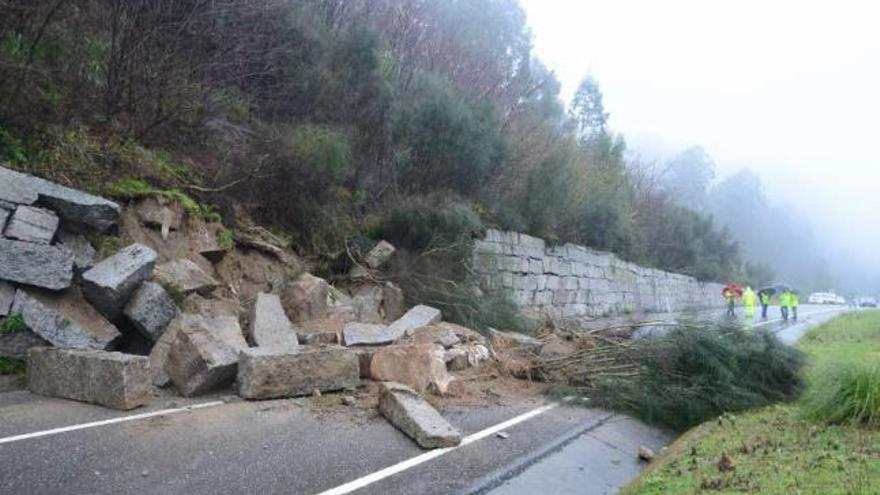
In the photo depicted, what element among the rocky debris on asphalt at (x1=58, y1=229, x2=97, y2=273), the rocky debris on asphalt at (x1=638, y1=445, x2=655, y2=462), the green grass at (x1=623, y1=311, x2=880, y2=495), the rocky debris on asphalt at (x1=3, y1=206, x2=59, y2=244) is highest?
the rocky debris on asphalt at (x1=3, y1=206, x2=59, y2=244)

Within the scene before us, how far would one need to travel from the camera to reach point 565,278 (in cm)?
2033

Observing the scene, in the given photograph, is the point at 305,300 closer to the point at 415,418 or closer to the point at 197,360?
the point at 197,360

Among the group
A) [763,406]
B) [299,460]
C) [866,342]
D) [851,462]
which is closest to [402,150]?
[763,406]

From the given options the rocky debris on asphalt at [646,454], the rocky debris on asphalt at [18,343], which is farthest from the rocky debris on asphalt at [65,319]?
the rocky debris on asphalt at [646,454]

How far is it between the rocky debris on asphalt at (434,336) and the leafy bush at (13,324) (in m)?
5.03

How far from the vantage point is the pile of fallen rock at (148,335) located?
702 cm

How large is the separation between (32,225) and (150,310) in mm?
1731

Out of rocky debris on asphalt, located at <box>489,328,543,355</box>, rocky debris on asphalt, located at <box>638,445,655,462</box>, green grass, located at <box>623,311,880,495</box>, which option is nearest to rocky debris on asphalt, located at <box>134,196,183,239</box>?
rocky debris on asphalt, located at <box>489,328,543,355</box>

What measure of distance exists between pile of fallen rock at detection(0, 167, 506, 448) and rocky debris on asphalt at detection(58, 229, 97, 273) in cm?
2

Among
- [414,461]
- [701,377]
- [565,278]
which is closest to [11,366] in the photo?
[414,461]

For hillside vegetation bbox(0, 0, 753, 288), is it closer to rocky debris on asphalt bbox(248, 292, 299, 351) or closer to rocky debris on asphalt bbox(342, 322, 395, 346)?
rocky debris on asphalt bbox(248, 292, 299, 351)

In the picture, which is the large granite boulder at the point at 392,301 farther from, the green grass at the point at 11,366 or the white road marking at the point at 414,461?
the green grass at the point at 11,366

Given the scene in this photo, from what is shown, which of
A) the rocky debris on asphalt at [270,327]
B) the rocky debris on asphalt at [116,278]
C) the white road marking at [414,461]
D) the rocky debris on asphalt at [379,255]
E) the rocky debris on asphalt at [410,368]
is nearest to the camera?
the white road marking at [414,461]

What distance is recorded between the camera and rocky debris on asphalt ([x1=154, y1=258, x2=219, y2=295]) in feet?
29.8
